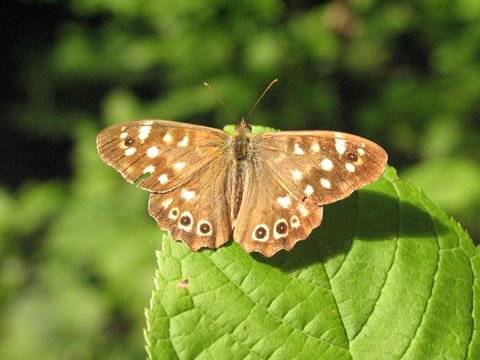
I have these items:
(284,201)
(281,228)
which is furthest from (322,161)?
(281,228)

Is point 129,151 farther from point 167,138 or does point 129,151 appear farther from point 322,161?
point 322,161

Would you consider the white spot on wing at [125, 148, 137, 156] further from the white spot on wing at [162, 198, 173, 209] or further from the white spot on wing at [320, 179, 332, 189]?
the white spot on wing at [320, 179, 332, 189]

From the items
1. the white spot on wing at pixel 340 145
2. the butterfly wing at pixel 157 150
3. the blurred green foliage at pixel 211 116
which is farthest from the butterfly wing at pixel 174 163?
the blurred green foliage at pixel 211 116

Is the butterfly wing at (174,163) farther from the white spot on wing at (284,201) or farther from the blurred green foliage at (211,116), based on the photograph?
the blurred green foliage at (211,116)

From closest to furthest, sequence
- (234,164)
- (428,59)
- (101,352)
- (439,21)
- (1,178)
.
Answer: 1. (234,164)
2. (101,352)
3. (439,21)
4. (428,59)
5. (1,178)

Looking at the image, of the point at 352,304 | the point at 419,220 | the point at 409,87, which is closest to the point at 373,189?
the point at 419,220

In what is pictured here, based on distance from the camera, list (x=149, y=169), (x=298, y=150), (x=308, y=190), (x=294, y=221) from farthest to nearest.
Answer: (x=149, y=169) → (x=298, y=150) → (x=308, y=190) → (x=294, y=221)

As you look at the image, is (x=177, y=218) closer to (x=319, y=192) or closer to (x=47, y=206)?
(x=319, y=192)
